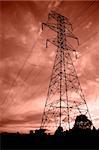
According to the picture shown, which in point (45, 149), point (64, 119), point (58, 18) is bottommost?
point (45, 149)

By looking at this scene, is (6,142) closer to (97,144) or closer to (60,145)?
(60,145)

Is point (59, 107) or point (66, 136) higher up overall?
point (59, 107)

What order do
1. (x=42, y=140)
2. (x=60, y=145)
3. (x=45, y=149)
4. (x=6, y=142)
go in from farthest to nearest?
(x=6, y=142), (x=42, y=140), (x=60, y=145), (x=45, y=149)

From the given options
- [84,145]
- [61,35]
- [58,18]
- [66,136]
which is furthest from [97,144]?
[58,18]

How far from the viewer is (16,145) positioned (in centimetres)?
3111

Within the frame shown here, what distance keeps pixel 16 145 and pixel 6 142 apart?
2193 millimetres

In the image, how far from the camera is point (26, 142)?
31344 mm

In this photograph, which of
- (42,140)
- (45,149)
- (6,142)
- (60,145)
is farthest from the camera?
(6,142)

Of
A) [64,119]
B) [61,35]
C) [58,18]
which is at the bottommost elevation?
[64,119]

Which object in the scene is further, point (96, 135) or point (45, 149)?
point (96, 135)

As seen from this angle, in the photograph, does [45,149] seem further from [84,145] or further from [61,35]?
[61,35]

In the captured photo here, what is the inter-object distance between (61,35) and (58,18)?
8.13 feet

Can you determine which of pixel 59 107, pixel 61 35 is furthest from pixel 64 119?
pixel 61 35

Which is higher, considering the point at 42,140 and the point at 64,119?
the point at 64,119
